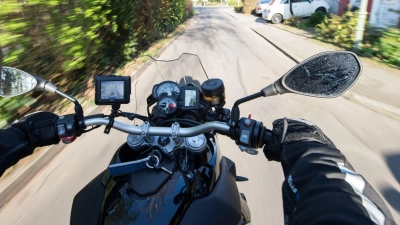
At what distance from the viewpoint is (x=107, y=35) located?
7953mm

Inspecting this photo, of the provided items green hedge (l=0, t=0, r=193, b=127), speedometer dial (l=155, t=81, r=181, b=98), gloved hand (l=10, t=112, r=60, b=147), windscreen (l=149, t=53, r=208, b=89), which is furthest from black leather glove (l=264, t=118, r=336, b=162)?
green hedge (l=0, t=0, r=193, b=127)

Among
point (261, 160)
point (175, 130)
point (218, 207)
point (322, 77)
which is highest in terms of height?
point (322, 77)

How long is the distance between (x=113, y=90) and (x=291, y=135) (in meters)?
0.95

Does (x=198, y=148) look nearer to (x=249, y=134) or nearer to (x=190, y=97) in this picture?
(x=249, y=134)

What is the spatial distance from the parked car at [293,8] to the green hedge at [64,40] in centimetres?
1350

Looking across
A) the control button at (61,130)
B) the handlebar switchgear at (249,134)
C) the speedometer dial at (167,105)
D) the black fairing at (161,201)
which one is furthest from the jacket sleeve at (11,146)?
the handlebar switchgear at (249,134)

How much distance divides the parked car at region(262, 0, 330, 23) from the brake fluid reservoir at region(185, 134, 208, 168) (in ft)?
68.9

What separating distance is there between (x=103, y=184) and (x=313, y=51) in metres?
9.85

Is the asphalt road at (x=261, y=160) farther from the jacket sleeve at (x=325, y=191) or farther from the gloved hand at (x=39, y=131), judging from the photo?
the jacket sleeve at (x=325, y=191)

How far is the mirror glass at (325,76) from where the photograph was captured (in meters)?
1.38

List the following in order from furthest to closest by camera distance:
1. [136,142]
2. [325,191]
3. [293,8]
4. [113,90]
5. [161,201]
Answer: [293,8] → [113,90] → [136,142] → [161,201] → [325,191]

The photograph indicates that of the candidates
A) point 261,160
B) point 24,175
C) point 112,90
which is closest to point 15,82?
point 112,90

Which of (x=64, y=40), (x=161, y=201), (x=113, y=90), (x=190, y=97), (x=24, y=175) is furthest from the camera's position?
(x=64, y=40)

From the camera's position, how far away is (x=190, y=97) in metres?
1.72
